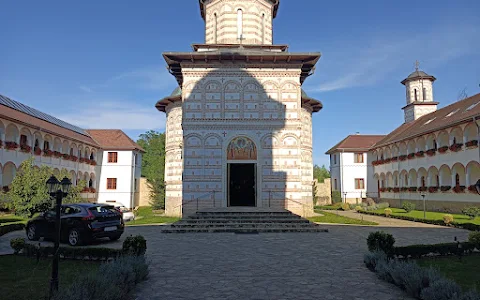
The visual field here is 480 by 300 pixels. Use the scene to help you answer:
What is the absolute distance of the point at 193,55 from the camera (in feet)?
67.1

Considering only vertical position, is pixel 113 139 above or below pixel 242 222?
above

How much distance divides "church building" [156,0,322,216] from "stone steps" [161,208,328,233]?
110 inches

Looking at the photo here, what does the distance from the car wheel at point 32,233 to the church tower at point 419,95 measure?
40583mm

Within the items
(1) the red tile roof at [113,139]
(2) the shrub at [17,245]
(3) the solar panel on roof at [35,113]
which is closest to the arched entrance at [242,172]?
(2) the shrub at [17,245]

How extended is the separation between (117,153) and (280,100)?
24351mm

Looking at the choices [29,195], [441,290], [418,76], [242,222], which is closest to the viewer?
[441,290]

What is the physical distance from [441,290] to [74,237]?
36.7 feet

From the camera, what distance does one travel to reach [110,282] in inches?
227

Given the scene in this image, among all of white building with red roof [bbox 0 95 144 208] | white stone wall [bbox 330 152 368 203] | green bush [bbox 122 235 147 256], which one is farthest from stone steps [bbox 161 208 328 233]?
white stone wall [bbox 330 152 368 203]

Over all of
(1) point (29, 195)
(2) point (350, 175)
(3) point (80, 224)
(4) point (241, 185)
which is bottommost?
(3) point (80, 224)

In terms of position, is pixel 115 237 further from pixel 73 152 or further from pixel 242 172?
pixel 73 152

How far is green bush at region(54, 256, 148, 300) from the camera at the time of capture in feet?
16.1

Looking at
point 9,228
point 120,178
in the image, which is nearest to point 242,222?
point 9,228

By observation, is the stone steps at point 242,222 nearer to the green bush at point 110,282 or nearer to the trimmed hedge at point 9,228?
the trimmed hedge at point 9,228
